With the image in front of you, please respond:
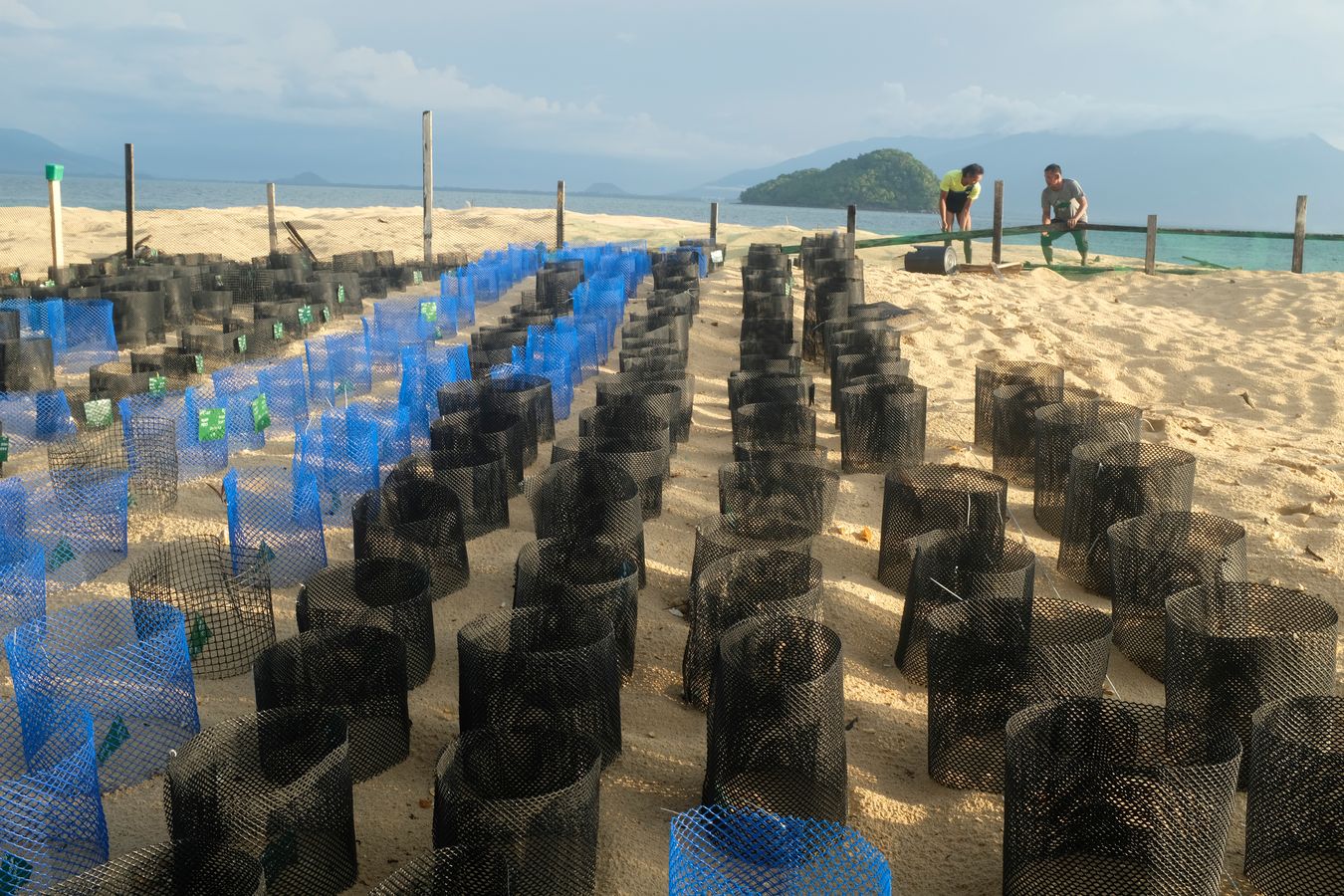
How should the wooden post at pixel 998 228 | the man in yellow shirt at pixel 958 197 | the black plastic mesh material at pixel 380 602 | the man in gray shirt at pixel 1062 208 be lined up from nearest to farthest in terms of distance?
the black plastic mesh material at pixel 380 602
the man in gray shirt at pixel 1062 208
the wooden post at pixel 998 228
the man in yellow shirt at pixel 958 197

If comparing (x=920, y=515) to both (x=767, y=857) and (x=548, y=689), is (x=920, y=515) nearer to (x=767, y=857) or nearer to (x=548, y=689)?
(x=548, y=689)

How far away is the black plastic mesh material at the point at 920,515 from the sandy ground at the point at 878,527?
0.51 ft

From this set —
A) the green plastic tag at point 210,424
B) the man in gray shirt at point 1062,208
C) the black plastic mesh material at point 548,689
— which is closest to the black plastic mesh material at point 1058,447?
the black plastic mesh material at point 548,689

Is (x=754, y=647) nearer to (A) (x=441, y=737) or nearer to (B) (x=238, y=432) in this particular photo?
(A) (x=441, y=737)

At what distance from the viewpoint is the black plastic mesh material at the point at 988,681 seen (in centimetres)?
357

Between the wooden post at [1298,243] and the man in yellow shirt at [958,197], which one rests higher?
the man in yellow shirt at [958,197]

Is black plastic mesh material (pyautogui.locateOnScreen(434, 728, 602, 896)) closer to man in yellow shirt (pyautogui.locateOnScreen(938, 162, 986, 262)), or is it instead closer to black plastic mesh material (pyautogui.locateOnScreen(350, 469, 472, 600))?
black plastic mesh material (pyautogui.locateOnScreen(350, 469, 472, 600))

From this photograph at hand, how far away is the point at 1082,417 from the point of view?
648 centimetres

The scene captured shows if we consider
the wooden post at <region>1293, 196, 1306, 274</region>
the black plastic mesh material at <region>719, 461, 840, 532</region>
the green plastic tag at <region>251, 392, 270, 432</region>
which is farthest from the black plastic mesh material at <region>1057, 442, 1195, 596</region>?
the wooden post at <region>1293, 196, 1306, 274</region>

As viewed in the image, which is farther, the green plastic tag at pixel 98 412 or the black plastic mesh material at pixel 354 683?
the green plastic tag at pixel 98 412

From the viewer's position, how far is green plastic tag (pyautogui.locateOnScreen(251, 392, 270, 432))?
7.00 metres

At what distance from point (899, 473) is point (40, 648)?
12.2 feet

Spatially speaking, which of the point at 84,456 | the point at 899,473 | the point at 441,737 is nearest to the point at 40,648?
the point at 441,737

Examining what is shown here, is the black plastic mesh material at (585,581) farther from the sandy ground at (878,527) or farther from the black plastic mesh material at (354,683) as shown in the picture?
the black plastic mesh material at (354,683)
